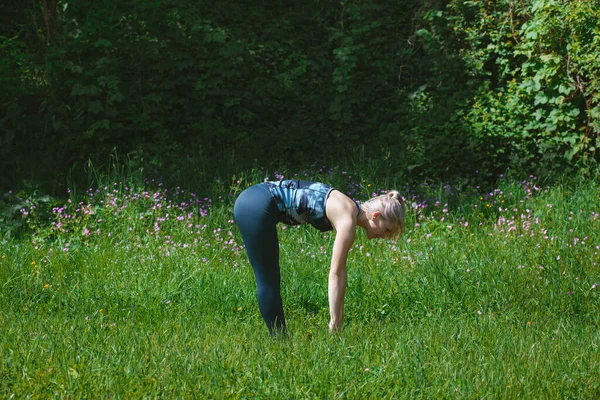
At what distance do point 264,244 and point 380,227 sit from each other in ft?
2.18

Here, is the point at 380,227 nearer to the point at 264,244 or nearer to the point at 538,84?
the point at 264,244

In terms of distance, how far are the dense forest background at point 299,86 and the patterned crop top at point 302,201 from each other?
3842 mm

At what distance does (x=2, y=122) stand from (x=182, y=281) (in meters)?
4.85

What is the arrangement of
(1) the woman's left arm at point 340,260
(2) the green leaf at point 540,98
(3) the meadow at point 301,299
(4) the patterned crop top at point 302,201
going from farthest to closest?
(2) the green leaf at point 540,98, (4) the patterned crop top at point 302,201, (1) the woman's left arm at point 340,260, (3) the meadow at point 301,299

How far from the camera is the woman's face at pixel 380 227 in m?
3.68

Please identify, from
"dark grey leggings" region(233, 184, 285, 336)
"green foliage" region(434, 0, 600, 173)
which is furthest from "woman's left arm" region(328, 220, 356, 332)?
"green foliage" region(434, 0, 600, 173)

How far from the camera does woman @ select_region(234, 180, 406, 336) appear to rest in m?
3.68

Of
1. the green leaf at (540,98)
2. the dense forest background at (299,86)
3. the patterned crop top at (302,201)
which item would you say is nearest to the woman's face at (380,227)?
the patterned crop top at (302,201)

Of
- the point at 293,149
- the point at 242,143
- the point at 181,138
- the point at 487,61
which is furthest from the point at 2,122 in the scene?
the point at 487,61

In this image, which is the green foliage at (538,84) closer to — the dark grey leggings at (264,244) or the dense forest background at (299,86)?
the dense forest background at (299,86)

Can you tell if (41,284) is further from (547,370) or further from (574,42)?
(574,42)

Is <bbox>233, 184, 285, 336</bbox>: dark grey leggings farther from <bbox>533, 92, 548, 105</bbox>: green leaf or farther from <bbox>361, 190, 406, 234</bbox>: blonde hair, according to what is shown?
<bbox>533, 92, 548, 105</bbox>: green leaf

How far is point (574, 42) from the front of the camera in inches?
293

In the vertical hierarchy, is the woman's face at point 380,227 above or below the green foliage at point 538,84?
below
